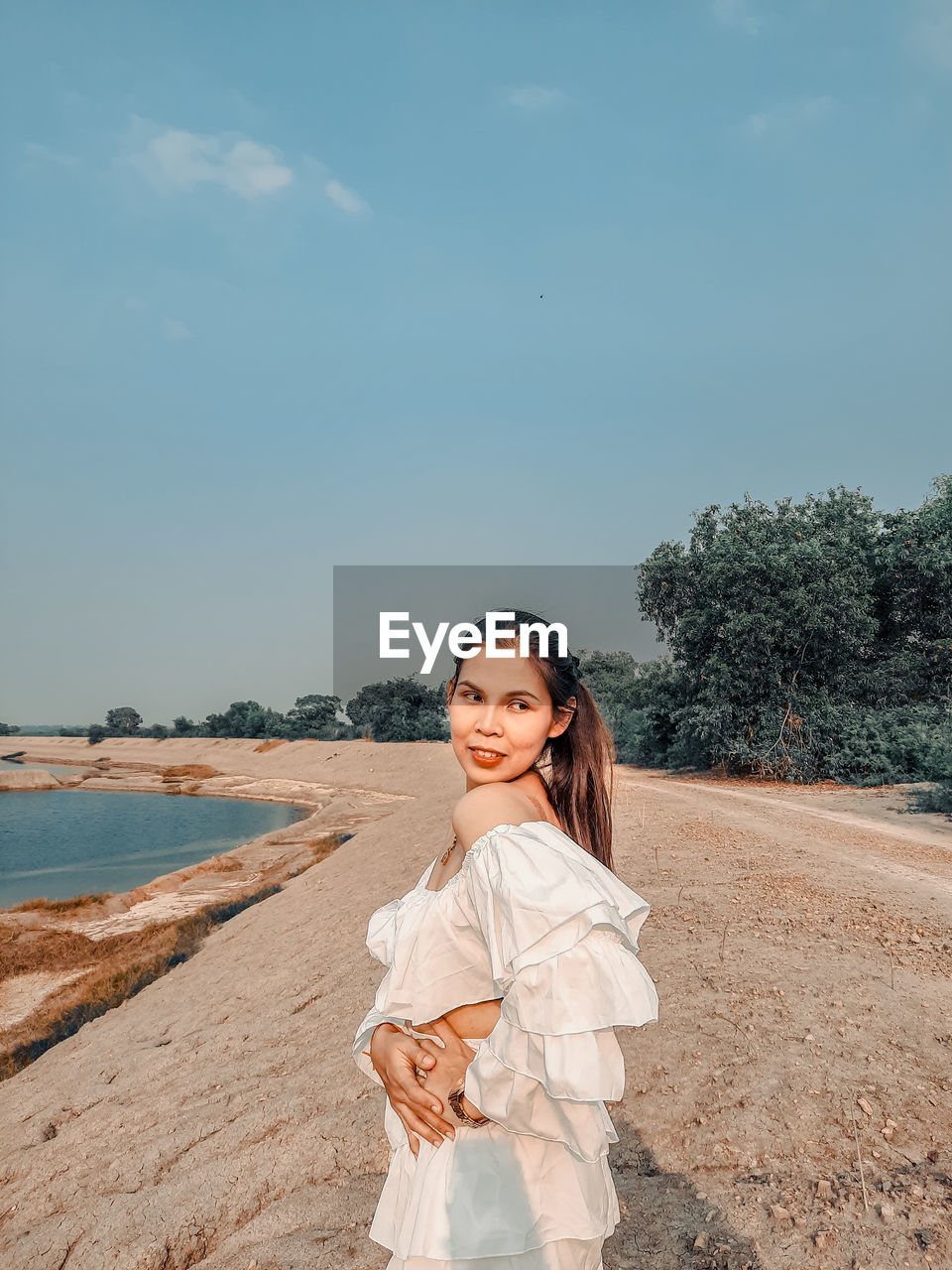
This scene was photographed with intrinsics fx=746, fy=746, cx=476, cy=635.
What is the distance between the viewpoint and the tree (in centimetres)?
9475

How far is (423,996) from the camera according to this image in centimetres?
144

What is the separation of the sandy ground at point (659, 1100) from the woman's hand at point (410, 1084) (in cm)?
234

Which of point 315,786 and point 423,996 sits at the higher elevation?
point 423,996

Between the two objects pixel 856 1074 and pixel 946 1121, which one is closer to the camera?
pixel 946 1121

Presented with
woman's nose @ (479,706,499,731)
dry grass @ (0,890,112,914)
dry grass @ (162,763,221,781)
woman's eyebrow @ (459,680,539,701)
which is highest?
woman's eyebrow @ (459,680,539,701)

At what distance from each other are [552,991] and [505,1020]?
121 millimetres

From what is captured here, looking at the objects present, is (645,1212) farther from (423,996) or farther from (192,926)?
(192,926)

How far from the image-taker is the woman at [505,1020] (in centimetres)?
124

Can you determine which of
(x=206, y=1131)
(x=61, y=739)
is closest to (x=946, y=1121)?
(x=206, y=1131)

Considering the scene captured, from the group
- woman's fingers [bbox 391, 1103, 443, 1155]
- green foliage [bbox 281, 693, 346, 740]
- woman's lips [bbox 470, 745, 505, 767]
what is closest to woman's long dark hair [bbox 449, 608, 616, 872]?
woman's lips [bbox 470, 745, 505, 767]

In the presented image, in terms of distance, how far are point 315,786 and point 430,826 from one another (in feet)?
72.0

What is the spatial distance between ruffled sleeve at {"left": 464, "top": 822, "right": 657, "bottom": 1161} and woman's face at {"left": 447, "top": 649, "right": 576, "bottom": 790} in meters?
0.25

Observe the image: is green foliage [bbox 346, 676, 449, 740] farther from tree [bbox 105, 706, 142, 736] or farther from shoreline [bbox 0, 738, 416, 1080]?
tree [bbox 105, 706, 142, 736]

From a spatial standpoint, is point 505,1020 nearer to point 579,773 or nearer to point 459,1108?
point 459,1108
